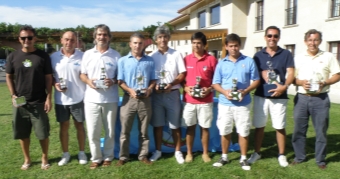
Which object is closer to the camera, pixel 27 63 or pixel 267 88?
pixel 27 63

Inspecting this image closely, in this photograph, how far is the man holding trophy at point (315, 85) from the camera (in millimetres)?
3795

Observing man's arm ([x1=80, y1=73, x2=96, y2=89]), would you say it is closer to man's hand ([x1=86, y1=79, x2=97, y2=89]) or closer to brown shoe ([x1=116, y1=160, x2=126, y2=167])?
man's hand ([x1=86, y1=79, x2=97, y2=89])

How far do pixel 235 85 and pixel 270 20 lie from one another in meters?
13.4

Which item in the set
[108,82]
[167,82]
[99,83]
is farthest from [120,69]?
[167,82]

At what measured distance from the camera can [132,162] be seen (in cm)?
426

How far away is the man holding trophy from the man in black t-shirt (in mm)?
3459

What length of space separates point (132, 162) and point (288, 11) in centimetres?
1332

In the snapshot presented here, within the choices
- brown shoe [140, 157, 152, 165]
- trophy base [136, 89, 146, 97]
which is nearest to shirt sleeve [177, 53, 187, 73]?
trophy base [136, 89, 146, 97]

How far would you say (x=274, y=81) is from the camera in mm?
3828

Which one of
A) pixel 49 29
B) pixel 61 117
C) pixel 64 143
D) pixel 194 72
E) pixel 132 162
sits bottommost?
pixel 132 162

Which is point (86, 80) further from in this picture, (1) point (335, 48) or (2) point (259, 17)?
(2) point (259, 17)

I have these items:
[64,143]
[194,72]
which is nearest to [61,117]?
[64,143]

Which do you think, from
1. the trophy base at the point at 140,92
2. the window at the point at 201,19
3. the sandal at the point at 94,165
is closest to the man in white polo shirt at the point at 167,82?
the trophy base at the point at 140,92

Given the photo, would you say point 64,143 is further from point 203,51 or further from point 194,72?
point 203,51
